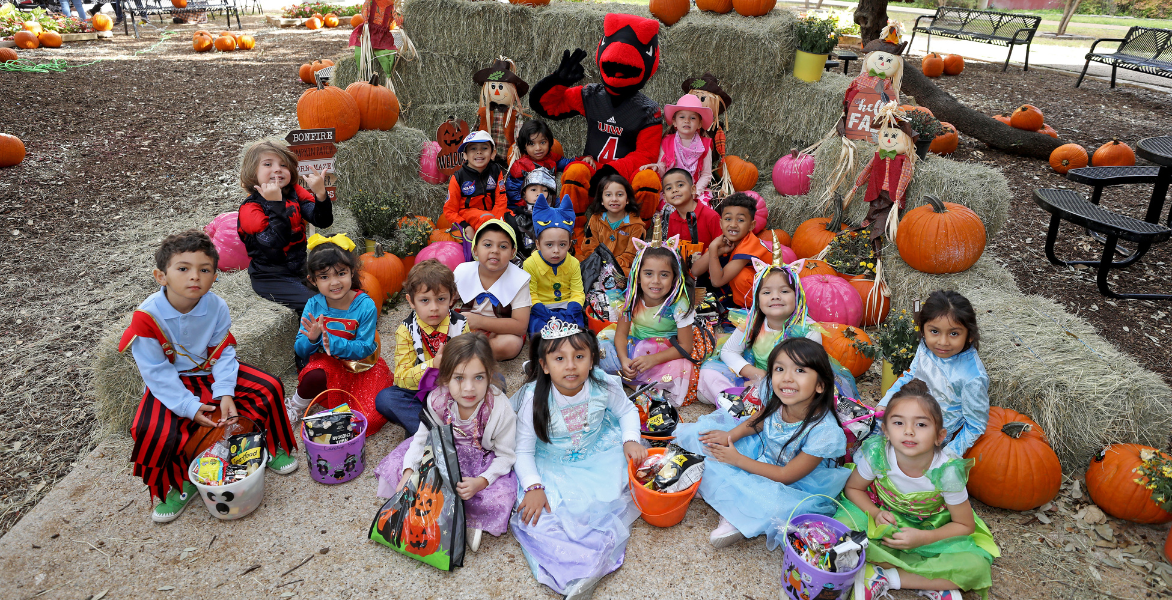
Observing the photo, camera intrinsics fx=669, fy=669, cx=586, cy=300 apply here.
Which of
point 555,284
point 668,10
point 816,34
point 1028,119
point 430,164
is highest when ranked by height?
point 668,10

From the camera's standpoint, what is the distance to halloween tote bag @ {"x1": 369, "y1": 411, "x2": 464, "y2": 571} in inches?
124

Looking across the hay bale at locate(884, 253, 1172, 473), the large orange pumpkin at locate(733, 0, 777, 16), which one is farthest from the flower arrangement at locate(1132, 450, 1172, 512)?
the large orange pumpkin at locate(733, 0, 777, 16)

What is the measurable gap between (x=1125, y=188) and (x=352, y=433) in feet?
30.6

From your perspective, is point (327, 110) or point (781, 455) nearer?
point (781, 455)

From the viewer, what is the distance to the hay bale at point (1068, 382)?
12.0 ft

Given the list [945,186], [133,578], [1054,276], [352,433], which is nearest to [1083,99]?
[1054,276]

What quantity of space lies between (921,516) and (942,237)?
2505 mm

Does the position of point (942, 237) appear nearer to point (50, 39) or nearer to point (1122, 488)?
point (1122, 488)

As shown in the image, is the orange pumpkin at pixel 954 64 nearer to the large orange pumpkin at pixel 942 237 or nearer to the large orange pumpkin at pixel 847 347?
the large orange pumpkin at pixel 942 237

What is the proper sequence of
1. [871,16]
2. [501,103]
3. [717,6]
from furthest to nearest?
1. [871,16]
2. [717,6]
3. [501,103]

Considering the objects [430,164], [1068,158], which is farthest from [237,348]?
[1068,158]

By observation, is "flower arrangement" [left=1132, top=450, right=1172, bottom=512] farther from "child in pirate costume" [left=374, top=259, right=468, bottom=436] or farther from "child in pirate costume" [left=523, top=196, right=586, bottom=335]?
"child in pirate costume" [left=374, top=259, right=468, bottom=436]

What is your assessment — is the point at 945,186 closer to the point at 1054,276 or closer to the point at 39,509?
the point at 1054,276

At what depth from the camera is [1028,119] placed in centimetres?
930
